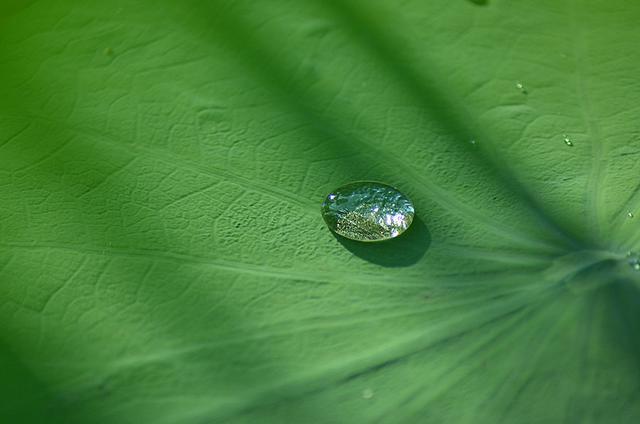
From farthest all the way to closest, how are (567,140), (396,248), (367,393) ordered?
(567,140)
(396,248)
(367,393)

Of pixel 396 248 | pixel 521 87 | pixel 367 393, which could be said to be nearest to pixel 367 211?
pixel 396 248

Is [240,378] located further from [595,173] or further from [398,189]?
[595,173]

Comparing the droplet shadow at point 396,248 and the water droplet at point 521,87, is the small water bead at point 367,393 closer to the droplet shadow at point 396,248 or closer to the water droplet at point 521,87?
the droplet shadow at point 396,248

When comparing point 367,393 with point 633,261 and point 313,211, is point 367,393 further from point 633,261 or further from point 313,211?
point 633,261

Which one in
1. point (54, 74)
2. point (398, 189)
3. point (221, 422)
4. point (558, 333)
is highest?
point (54, 74)

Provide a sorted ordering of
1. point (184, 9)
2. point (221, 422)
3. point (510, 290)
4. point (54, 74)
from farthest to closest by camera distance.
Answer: point (184, 9)
point (54, 74)
point (510, 290)
point (221, 422)

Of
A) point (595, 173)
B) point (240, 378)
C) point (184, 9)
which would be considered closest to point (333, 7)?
point (184, 9)

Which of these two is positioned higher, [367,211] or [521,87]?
[521,87]
